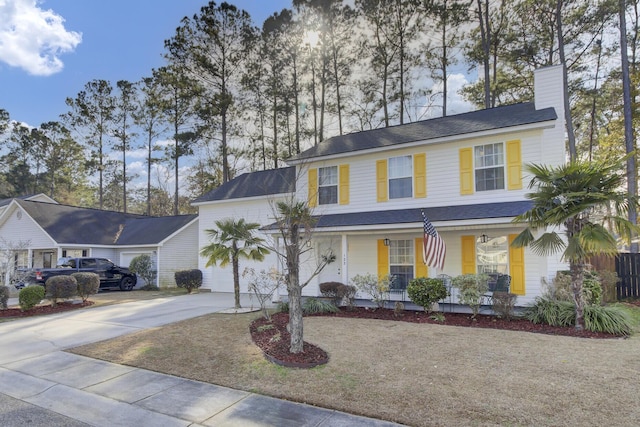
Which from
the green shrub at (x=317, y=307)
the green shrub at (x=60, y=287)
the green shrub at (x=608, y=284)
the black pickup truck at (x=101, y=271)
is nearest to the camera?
the green shrub at (x=317, y=307)

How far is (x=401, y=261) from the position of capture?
41.2 ft

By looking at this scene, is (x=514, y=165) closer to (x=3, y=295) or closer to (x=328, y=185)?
(x=328, y=185)

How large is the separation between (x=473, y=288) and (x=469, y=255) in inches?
96.3

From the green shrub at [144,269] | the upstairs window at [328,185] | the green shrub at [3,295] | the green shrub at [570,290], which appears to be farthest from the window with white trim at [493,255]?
the green shrub at [144,269]

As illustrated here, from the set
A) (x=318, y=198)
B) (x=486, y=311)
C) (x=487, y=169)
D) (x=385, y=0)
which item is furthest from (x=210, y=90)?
(x=486, y=311)

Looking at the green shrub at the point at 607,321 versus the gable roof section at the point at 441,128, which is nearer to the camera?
the green shrub at the point at 607,321

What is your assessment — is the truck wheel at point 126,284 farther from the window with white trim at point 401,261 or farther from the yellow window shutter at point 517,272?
the yellow window shutter at point 517,272

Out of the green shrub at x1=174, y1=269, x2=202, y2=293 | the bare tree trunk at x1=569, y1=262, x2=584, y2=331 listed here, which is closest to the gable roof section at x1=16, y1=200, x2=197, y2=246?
the green shrub at x1=174, y1=269, x2=202, y2=293

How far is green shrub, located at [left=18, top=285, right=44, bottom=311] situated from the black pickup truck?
431 cm

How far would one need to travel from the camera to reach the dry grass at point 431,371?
415 centimetres

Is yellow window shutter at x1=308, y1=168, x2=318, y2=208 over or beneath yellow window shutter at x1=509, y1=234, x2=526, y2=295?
over

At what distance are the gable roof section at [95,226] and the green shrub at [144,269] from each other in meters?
1.14

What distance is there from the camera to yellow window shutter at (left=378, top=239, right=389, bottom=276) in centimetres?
1267

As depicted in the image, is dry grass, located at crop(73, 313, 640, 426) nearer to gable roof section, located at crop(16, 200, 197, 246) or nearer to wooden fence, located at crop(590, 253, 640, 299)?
wooden fence, located at crop(590, 253, 640, 299)
